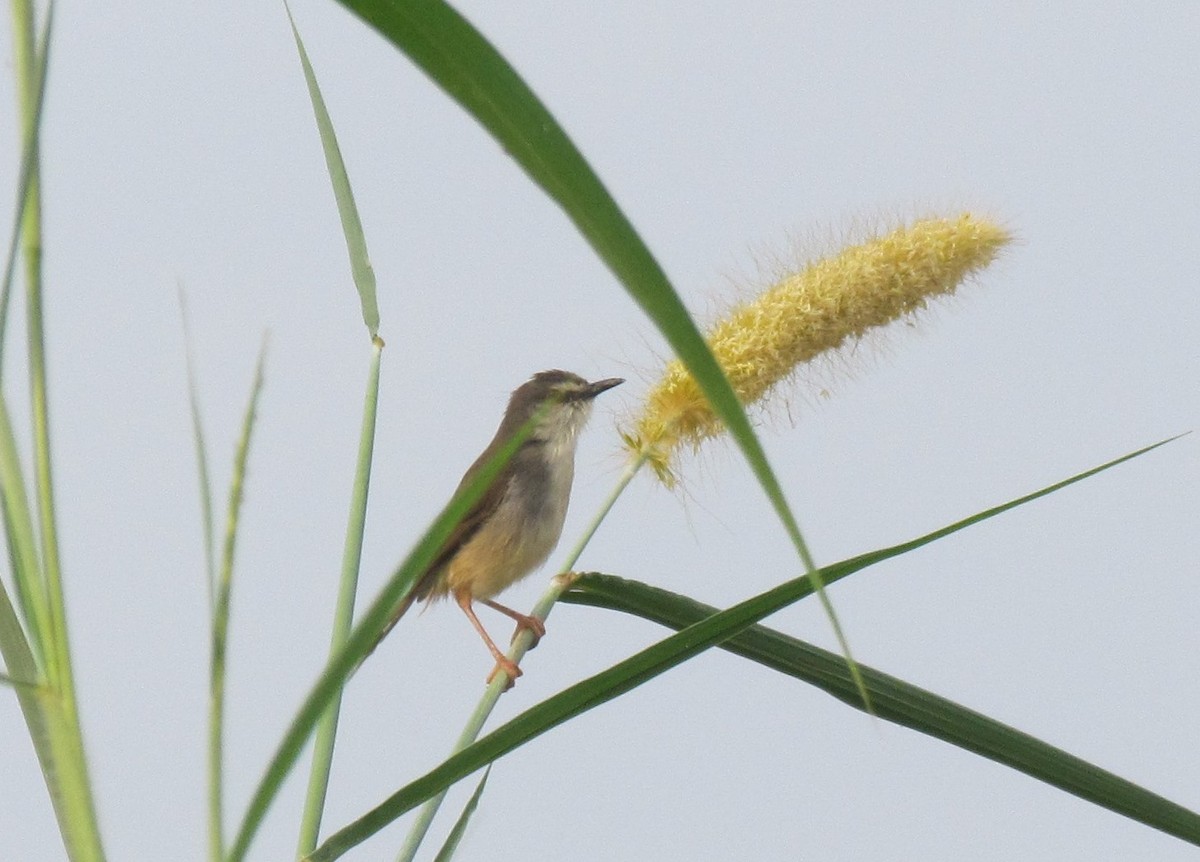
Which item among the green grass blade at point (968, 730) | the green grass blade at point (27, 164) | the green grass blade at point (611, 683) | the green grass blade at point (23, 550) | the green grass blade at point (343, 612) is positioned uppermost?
the green grass blade at point (27, 164)

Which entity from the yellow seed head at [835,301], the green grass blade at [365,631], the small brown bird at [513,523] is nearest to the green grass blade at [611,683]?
the green grass blade at [365,631]

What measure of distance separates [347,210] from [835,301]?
2.37 ft

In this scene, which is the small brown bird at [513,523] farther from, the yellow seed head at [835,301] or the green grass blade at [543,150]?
the green grass blade at [543,150]

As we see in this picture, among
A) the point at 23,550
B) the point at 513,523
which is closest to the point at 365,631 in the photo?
the point at 23,550

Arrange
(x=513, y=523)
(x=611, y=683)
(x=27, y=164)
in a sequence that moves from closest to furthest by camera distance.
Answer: (x=27, y=164) < (x=611, y=683) < (x=513, y=523)

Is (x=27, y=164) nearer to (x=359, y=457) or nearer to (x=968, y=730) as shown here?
(x=359, y=457)

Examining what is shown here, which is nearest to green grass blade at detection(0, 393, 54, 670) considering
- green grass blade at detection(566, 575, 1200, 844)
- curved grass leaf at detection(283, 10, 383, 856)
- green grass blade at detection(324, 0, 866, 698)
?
curved grass leaf at detection(283, 10, 383, 856)

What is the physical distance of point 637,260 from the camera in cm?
89

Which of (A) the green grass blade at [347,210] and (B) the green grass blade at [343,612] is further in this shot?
(A) the green grass blade at [347,210]

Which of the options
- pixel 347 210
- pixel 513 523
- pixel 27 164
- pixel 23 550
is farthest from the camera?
pixel 513 523

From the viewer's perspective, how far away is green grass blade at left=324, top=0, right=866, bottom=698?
0.89 m

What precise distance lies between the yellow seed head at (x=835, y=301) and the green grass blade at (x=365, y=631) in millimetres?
1183

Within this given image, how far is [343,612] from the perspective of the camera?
1603 mm

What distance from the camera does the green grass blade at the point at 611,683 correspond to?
4.52 feet
